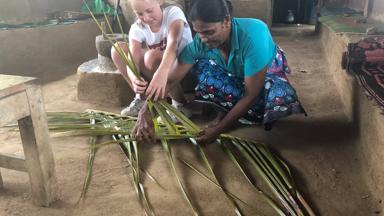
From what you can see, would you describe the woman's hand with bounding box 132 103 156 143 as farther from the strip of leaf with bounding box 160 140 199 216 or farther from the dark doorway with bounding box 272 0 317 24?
the dark doorway with bounding box 272 0 317 24

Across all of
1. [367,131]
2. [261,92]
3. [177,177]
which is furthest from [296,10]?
[177,177]

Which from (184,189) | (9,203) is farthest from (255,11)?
(9,203)

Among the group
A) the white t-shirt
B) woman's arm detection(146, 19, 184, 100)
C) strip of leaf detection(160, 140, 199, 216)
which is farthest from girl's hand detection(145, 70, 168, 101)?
the white t-shirt

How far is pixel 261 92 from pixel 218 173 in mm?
548

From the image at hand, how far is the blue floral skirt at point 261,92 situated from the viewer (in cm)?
195

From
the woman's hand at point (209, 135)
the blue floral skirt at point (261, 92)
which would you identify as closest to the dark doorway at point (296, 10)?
the blue floral skirt at point (261, 92)

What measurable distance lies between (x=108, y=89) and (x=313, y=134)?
5.13ft

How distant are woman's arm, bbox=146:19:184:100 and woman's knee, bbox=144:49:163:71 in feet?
0.61

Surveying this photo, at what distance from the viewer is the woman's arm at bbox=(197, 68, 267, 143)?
1.78 metres

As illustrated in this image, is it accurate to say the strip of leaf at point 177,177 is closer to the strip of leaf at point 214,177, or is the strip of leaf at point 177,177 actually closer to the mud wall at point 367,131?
the strip of leaf at point 214,177

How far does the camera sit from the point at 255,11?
14.2 feet

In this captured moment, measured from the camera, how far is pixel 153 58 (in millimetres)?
2168

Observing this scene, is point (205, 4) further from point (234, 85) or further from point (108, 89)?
point (108, 89)

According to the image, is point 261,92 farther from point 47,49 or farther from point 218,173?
point 47,49
